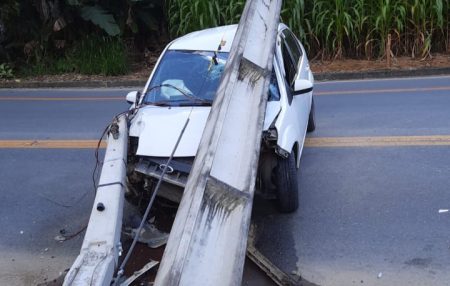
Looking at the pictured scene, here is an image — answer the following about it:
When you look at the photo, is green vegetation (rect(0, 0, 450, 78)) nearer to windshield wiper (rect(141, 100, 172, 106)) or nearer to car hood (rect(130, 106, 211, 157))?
windshield wiper (rect(141, 100, 172, 106))

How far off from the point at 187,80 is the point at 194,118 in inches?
32.0

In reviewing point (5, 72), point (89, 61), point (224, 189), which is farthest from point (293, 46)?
point (5, 72)

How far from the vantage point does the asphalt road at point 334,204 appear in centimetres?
466

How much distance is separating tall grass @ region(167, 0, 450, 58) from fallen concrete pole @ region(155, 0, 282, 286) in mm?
9546

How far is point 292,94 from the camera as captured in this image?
591 cm

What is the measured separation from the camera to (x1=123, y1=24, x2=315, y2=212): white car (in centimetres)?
480

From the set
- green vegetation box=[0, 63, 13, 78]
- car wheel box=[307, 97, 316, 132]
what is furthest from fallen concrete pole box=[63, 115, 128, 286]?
green vegetation box=[0, 63, 13, 78]

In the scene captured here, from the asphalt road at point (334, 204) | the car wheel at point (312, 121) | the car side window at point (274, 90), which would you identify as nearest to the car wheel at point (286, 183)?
the asphalt road at point (334, 204)

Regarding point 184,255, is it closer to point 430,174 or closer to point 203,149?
point 203,149

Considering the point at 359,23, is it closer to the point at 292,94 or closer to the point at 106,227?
the point at 292,94

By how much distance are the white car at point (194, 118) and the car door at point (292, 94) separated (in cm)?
1

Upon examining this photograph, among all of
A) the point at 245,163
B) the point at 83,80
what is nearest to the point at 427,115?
the point at 245,163

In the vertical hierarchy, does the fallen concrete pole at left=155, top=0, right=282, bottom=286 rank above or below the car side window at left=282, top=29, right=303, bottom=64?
above

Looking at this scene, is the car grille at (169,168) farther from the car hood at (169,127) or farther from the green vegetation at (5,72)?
the green vegetation at (5,72)
